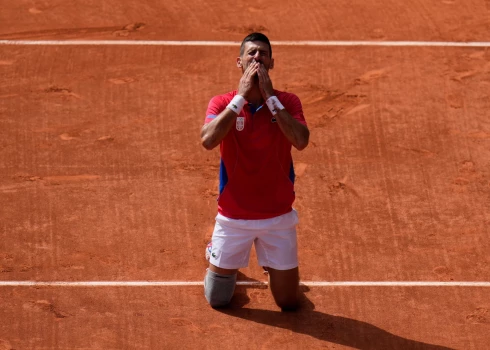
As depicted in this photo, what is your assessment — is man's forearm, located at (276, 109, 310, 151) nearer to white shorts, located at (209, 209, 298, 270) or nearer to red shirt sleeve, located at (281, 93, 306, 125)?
red shirt sleeve, located at (281, 93, 306, 125)

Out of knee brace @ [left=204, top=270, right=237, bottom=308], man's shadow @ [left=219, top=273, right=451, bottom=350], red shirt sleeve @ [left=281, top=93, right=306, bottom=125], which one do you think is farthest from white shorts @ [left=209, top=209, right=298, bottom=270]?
red shirt sleeve @ [left=281, top=93, right=306, bottom=125]

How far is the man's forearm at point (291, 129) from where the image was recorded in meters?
9.13

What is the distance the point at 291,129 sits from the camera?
30.0 ft

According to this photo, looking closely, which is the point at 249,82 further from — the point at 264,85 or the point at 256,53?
the point at 256,53

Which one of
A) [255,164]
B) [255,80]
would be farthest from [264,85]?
[255,164]

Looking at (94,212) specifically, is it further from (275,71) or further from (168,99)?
(275,71)

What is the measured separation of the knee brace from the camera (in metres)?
9.81

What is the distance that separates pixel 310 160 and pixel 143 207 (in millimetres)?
2071

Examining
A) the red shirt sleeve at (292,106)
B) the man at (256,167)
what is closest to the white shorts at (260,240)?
the man at (256,167)

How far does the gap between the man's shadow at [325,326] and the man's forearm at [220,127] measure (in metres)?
1.71

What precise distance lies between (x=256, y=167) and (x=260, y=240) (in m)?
0.69

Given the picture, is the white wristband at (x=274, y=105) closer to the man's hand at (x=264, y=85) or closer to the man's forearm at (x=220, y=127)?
the man's hand at (x=264, y=85)

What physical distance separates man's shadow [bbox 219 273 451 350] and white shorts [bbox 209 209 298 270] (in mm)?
506

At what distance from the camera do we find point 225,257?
31.8 feet
